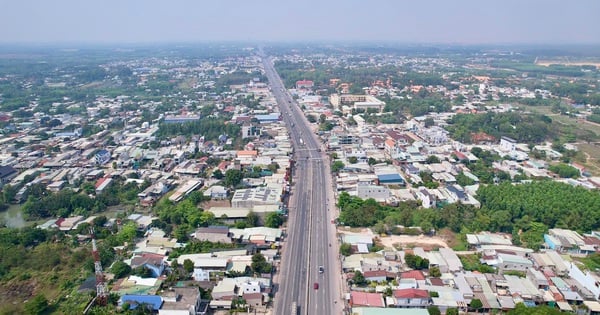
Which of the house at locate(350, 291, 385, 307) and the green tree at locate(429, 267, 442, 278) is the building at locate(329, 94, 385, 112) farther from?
the house at locate(350, 291, 385, 307)

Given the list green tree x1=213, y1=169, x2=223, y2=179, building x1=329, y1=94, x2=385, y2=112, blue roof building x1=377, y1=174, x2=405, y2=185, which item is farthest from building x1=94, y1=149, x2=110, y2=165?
building x1=329, y1=94, x2=385, y2=112

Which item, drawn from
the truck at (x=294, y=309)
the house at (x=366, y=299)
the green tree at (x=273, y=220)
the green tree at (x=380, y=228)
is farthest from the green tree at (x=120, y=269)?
the green tree at (x=380, y=228)

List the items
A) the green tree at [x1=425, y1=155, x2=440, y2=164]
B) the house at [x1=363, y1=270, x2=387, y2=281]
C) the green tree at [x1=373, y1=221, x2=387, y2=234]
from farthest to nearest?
the green tree at [x1=425, y1=155, x2=440, y2=164] < the green tree at [x1=373, y1=221, x2=387, y2=234] < the house at [x1=363, y1=270, x2=387, y2=281]

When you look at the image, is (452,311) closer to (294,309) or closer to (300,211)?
(294,309)

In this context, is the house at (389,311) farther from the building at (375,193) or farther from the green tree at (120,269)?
the building at (375,193)

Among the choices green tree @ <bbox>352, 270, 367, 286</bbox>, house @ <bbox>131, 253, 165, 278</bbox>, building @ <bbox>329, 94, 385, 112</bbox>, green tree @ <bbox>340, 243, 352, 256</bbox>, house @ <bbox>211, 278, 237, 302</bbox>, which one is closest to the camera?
house @ <bbox>211, 278, 237, 302</bbox>

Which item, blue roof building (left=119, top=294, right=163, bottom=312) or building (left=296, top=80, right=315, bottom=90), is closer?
blue roof building (left=119, top=294, right=163, bottom=312)

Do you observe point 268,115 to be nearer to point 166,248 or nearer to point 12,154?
point 12,154

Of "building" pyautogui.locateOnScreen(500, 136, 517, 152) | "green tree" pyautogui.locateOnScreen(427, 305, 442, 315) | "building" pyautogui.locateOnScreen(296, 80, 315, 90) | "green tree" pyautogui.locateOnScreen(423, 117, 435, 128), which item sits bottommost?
"green tree" pyautogui.locateOnScreen(427, 305, 442, 315)
